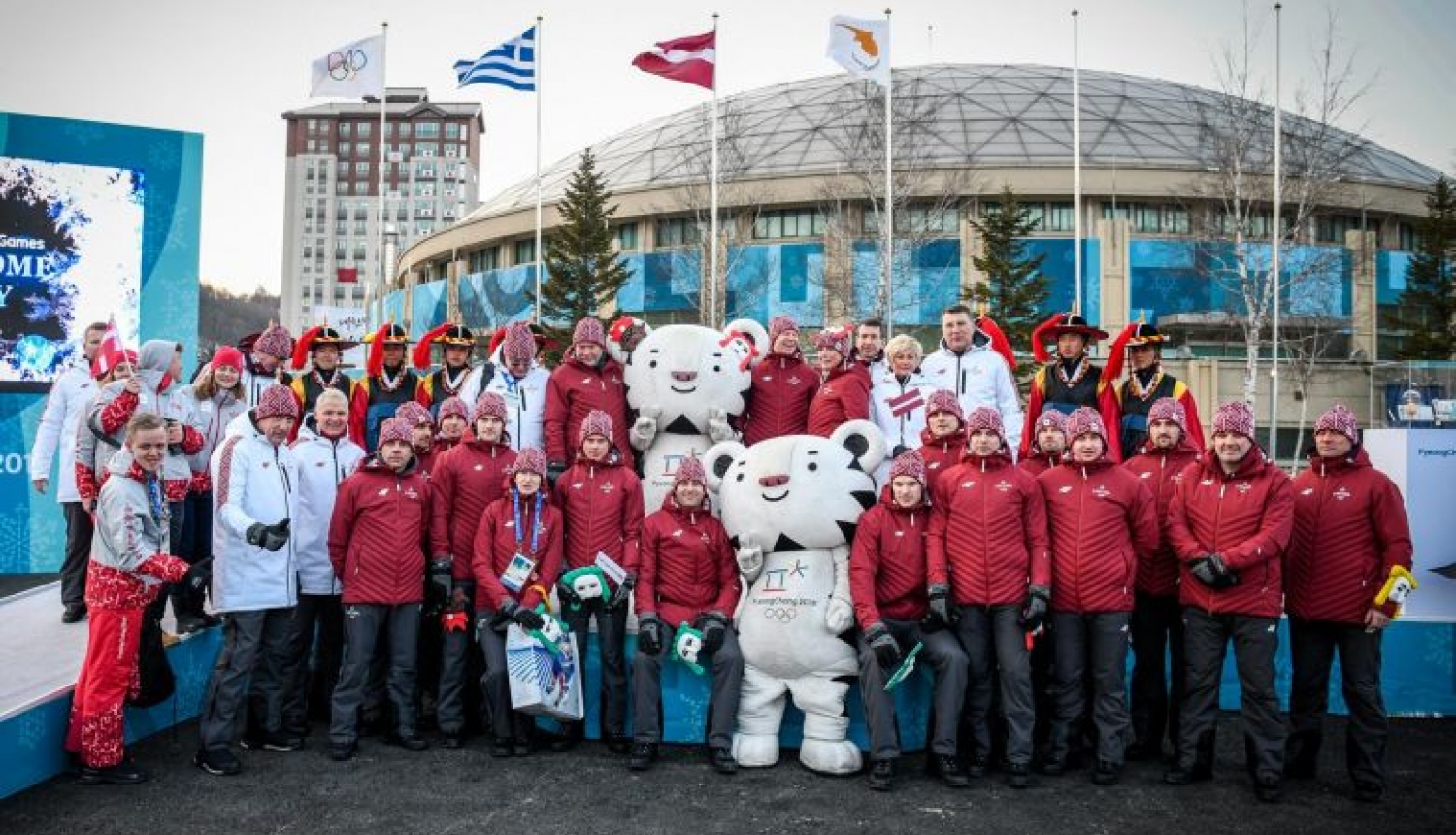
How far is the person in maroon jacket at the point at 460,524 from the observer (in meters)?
6.32

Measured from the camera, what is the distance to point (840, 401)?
24.0ft

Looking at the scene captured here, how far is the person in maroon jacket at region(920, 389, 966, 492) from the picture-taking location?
6469 millimetres

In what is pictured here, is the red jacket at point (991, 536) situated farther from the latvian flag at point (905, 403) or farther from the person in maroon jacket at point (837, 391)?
the latvian flag at point (905, 403)

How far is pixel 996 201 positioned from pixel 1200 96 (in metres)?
17.3

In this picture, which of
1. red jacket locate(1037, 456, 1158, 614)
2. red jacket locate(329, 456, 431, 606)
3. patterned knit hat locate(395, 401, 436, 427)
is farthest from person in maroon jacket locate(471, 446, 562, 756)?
red jacket locate(1037, 456, 1158, 614)

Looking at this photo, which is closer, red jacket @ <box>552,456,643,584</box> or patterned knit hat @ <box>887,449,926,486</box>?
patterned knit hat @ <box>887,449,926,486</box>

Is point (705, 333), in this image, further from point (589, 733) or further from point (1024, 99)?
point (1024, 99)

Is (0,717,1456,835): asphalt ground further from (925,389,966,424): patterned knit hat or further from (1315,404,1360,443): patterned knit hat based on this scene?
(925,389,966,424): patterned knit hat

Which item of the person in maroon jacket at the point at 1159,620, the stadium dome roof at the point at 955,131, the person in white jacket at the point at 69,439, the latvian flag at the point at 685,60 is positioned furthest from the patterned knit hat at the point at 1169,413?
the stadium dome roof at the point at 955,131

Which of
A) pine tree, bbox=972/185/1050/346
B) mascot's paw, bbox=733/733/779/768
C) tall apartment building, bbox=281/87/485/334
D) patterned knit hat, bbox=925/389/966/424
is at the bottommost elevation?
mascot's paw, bbox=733/733/779/768

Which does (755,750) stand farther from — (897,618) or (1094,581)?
(1094,581)

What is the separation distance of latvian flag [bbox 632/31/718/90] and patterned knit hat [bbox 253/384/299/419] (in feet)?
44.4

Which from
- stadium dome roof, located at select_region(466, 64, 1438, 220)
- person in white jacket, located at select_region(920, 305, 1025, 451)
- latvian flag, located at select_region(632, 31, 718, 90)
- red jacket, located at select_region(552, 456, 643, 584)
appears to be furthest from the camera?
stadium dome roof, located at select_region(466, 64, 1438, 220)

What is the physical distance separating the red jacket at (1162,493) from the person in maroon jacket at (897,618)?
1.39 meters
